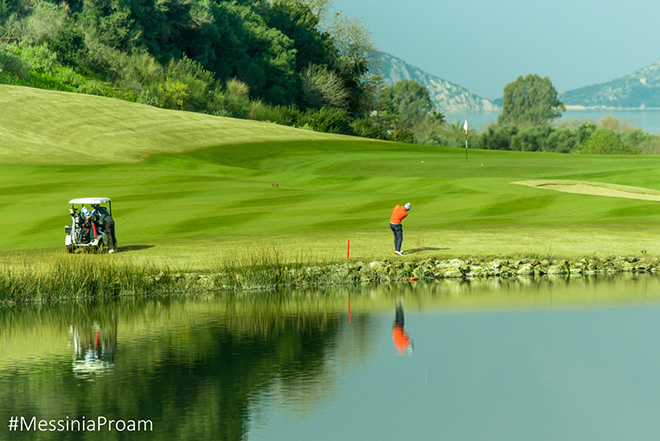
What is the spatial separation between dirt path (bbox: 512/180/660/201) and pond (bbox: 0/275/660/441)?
2234 cm

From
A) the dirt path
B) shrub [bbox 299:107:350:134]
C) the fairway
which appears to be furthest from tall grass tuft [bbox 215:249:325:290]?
shrub [bbox 299:107:350:134]

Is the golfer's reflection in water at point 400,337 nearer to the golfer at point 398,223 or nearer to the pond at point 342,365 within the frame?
the pond at point 342,365

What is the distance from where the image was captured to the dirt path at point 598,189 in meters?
52.2

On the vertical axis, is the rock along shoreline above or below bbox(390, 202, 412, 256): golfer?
below

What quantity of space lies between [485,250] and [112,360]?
701 inches

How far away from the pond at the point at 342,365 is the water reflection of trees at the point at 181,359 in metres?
0.06

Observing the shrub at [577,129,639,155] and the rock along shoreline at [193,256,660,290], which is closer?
the rock along shoreline at [193,256,660,290]

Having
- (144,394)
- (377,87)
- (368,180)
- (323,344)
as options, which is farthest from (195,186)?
(377,87)

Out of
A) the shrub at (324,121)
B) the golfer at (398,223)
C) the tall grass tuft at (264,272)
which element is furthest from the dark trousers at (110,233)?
the shrub at (324,121)

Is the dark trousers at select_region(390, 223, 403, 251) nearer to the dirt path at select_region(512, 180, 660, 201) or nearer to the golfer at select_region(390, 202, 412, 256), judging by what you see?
the golfer at select_region(390, 202, 412, 256)

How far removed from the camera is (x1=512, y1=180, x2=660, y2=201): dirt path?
52.2 m

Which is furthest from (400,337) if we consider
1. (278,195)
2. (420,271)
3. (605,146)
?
(605,146)

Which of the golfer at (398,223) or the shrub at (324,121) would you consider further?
the shrub at (324,121)

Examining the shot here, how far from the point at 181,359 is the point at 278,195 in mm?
27411
